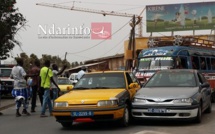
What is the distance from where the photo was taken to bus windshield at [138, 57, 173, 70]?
16016 millimetres

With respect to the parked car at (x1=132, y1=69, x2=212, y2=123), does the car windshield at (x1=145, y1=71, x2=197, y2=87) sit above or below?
above

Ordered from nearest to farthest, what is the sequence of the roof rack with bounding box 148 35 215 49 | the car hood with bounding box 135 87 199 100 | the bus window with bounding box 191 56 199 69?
the car hood with bounding box 135 87 199 100 < the bus window with bounding box 191 56 199 69 < the roof rack with bounding box 148 35 215 49

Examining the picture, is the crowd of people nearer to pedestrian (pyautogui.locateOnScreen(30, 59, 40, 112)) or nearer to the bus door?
pedestrian (pyautogui.locateOnScreen(30, 59, 40, 112))

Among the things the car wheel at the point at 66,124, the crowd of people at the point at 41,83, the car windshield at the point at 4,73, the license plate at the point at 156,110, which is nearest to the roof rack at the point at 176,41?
the crowd of people at the point at 41,83

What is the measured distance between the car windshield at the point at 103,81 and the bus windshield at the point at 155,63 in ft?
18.4

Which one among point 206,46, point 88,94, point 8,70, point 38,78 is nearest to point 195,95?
point 88,94

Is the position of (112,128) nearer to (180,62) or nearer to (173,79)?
(173,79)

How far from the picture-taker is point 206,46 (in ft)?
63.0

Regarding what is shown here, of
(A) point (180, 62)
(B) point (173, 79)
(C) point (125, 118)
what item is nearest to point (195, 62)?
(A) point (180, 62)

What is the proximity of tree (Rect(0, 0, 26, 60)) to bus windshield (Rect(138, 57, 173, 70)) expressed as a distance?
10787 millimetres

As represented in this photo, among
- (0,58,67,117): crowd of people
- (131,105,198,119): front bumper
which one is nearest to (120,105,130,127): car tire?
(131,105,198,119): front bumper

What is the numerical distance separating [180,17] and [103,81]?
147 ft

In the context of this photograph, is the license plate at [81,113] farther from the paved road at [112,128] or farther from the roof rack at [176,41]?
the roof rack at [176,41]

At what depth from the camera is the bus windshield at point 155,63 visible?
16016 millimetres
